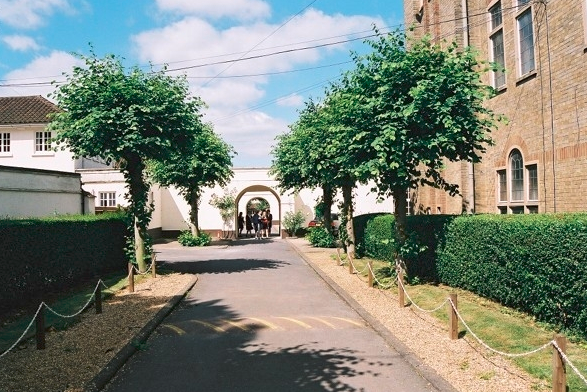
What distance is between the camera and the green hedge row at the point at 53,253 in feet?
33.0

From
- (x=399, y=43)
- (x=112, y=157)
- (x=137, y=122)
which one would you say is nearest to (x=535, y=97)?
(x=399, y=43)

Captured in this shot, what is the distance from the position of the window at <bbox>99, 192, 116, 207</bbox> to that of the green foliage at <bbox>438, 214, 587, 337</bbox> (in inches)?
1046

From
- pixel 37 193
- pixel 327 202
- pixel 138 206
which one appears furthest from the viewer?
pixel 327 202

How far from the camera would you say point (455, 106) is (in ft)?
35.6

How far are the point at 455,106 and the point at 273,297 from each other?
6219 mm

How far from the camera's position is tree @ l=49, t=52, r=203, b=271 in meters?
13.7

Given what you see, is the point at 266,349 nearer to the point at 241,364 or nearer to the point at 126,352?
the point at 241,364

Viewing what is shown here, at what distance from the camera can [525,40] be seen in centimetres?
1365

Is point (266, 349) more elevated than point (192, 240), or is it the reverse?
point (192, 240)

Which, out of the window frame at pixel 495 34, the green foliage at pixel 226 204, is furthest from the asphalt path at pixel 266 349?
the green foliage at pixel 226 204

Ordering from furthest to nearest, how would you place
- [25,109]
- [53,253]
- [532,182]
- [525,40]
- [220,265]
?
[25,109]
[220,265]
[525,40]
[532,182]
[53,253]

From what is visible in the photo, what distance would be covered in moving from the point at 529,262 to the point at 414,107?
13.6ft

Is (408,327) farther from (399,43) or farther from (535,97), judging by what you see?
(535,97)

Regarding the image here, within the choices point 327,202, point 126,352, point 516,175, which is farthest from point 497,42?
point 126,352
